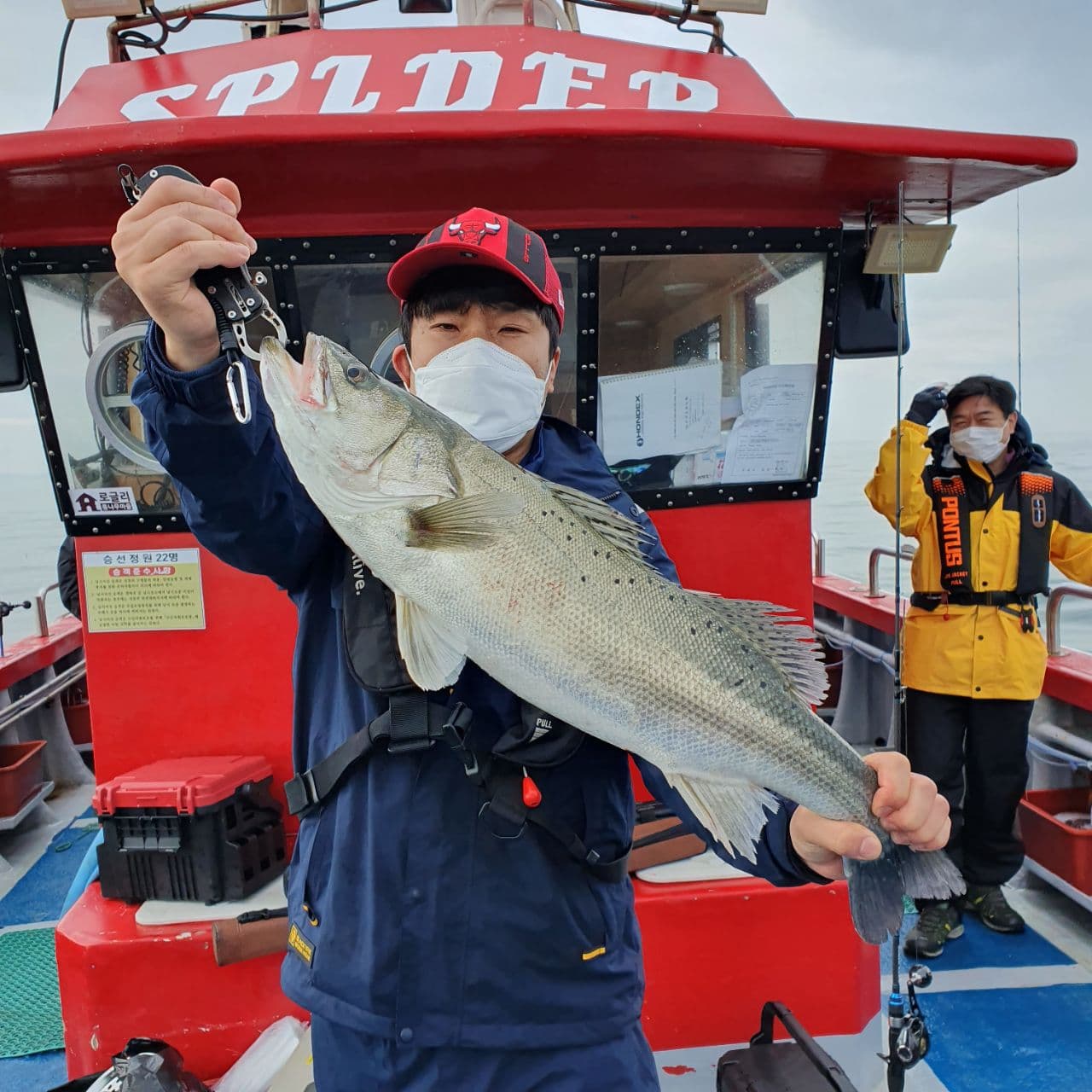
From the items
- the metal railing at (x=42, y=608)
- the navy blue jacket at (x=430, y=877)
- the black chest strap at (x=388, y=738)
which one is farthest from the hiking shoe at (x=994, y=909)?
the metal railing at (x=42, y=608)

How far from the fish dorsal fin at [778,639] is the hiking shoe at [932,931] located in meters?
3.59

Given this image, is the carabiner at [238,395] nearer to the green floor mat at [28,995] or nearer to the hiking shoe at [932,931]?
the green floor mat at [28,995]

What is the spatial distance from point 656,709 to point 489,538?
0.51 m

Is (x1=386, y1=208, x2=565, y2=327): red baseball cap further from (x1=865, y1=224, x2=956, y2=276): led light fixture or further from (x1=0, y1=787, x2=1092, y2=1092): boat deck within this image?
(x1=0, y1=787, x2=1092, y2=1092): boat deck

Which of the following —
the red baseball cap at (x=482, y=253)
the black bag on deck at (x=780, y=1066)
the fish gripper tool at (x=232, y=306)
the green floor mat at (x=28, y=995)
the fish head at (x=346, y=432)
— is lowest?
the green floor mat at (x=28, y=995)

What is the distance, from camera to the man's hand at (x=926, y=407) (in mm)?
4910

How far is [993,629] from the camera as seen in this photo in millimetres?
Result: 4727

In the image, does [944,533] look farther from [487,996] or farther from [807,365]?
[487,996]

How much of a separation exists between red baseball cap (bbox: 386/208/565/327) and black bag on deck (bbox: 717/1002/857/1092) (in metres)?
2.74

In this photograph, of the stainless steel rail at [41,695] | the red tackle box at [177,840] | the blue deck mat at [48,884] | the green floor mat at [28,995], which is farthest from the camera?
the stainless steel rail at [41,695]

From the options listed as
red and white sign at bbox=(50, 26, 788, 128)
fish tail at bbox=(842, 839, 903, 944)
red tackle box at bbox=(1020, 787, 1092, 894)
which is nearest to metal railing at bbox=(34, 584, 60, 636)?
red and white sign at bbox=(50, 26, 788, 128)

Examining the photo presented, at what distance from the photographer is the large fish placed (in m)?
1.67

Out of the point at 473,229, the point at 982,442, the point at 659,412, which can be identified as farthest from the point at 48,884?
the point at 982,442

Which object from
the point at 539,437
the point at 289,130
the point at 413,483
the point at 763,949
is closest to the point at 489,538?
the point at 413,483
